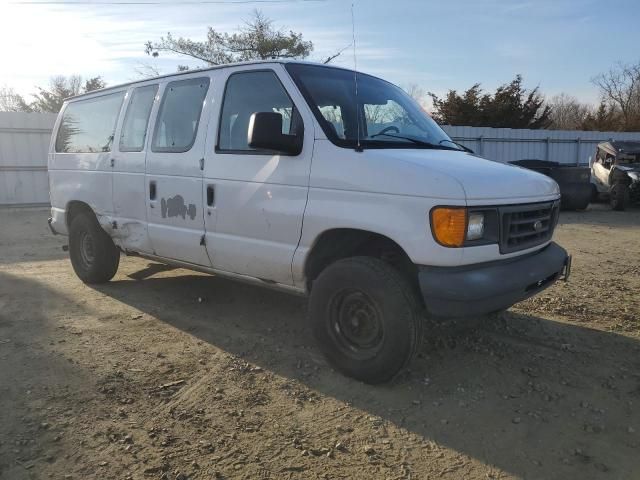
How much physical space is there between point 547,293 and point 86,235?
510 cm

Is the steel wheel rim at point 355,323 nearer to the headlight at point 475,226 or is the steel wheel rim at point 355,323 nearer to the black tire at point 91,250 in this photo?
the headlight at point 475,226

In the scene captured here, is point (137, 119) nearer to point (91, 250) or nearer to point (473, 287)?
point (91, 250)

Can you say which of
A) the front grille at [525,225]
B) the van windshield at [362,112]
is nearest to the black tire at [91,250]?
the van windshield at [362,112]

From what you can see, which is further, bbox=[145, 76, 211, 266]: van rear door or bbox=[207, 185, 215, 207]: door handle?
bbox=[145, 76, 211, 266]: van rear door

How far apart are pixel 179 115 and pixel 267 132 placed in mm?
1564

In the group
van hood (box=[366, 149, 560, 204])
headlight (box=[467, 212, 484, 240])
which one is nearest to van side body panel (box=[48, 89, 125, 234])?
van hood (box=[366, 149, 560, 204])

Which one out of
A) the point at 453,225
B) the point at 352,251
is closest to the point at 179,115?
the point at 352,251

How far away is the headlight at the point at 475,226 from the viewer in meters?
3.16

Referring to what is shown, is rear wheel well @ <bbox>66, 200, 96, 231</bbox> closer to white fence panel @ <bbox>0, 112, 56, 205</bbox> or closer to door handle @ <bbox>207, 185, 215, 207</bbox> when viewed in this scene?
door handle @ <bbox>207, 185, 215, 207</bbox>

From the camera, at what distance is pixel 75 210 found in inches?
241

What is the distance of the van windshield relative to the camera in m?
3.81

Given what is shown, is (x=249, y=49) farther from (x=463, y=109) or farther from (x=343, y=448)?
(x=343, y=448)

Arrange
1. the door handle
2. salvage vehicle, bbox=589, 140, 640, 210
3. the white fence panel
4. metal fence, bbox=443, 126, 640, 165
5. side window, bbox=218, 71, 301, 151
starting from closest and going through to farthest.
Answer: side window, bbox=218, 71, 301, 151 → the door handle → the white fence panel → salvage vehicle, bbox=589, 140, 640, 210 → metal fence, bbox=443, 126, 640, 165

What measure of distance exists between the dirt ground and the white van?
47 cm
